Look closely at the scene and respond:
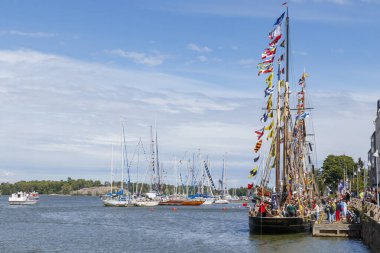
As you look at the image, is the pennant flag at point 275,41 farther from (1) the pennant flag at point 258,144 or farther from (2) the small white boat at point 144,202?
(2) the small white boat at point 144,202

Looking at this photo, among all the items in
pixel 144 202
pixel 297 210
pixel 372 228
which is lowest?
pixel 372 228

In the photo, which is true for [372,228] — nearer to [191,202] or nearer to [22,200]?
[191,202]

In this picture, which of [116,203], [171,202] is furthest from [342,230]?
[171,202]

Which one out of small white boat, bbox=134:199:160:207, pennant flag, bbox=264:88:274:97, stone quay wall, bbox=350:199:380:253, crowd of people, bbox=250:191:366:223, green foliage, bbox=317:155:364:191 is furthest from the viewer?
green foliage, bbox=317:155:364:191

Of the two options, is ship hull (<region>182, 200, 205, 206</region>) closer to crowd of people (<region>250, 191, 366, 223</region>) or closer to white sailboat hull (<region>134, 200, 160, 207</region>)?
white sailboat hull (<region>134, 200, 160, 207</region>)

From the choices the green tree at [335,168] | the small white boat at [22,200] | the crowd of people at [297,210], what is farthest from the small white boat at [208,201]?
the crowd of people at [297,210]

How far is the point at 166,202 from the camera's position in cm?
16238

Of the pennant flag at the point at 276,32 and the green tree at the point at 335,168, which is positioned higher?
the pennant flag at the point at 276,32

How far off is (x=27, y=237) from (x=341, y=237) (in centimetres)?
2914

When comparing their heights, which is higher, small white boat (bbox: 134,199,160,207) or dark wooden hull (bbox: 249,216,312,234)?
small white boat (bbox: 134,199,160,207)

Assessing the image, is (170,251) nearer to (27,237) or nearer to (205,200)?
(27,237)

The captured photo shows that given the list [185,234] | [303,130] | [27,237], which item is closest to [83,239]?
[27,237]

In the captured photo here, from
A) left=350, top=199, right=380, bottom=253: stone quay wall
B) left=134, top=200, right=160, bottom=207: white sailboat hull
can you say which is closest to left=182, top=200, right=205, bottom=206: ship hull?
left=134, top=200, right=160, bottom=207: white sailboat hull

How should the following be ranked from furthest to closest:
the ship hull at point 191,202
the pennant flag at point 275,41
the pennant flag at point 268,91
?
Result: the ship hull at point 191,202, the pennant flag at point 268,91, the pennant flag at point 275,41
